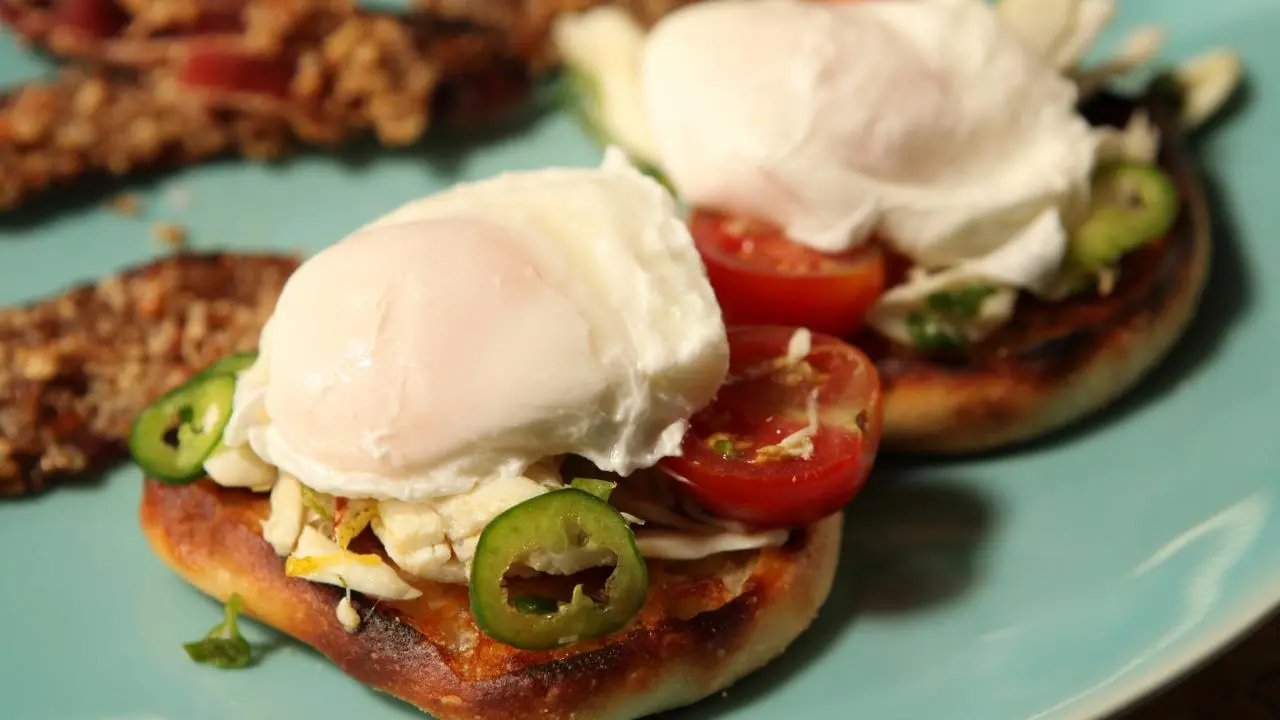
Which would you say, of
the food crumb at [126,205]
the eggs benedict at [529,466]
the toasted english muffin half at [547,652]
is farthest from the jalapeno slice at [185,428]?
the food crumb at [126,205]

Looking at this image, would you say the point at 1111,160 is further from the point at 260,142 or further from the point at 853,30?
the point at 260,142

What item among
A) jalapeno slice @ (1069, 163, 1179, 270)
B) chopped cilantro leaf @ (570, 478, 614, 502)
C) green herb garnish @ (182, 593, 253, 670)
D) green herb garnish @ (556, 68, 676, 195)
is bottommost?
green herb garnish @ (182, 593, 253, 670)

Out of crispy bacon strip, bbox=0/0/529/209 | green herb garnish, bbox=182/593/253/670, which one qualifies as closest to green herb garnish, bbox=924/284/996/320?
green herb garnish, bbox=182/593/253/670

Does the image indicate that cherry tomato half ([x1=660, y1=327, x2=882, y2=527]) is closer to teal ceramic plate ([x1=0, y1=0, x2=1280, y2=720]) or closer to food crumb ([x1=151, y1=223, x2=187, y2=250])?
teal ceramic plate ([x1=0, y1=0, x2=1280, y2=720])

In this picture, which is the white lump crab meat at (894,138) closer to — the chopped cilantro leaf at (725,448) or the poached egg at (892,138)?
the poached egg at (892,138)

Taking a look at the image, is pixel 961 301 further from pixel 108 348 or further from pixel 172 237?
pixel 172 237

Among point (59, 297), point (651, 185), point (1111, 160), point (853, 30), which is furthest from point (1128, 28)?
point (59, 297)

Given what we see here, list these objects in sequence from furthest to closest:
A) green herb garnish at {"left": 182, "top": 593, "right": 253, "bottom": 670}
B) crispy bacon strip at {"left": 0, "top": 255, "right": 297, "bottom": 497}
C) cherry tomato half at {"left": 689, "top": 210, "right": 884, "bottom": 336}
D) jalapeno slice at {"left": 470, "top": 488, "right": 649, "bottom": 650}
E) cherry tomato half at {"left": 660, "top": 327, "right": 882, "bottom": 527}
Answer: crispy bacon strip at {"left": 0, "top": 255, "right": 297, "bottom": 497} < cherry tomato half at {"left": 689, "top": 210, "right": 884, "bottom": 336} < green herb garnish at {"left": 182, "top": 593, "right": 253, "bottom": 670} < cherry tomato half at {"left": 660, "top": 327, "right": 882, "bottom": 527} < jalapeno slice at {"left": 470, "top": 488, "right": 649, "bottom": 650}
